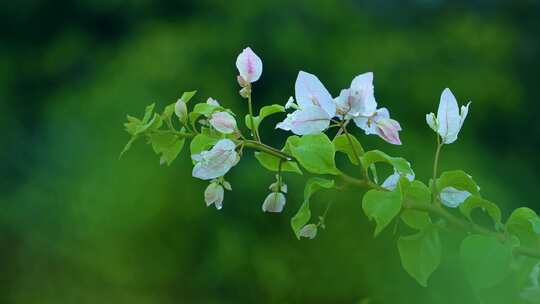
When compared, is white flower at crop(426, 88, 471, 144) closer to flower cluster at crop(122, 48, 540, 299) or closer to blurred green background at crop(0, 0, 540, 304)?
flower cluster at crop(122, 48, 540, 299)

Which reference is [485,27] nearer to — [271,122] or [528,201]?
[528,201]

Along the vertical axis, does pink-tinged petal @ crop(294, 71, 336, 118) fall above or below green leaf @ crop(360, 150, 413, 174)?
above

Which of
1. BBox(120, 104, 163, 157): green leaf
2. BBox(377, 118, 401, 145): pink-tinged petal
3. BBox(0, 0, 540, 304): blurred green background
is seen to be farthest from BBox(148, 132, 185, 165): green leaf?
BBox(0, 0, 540, 304): blurred green background

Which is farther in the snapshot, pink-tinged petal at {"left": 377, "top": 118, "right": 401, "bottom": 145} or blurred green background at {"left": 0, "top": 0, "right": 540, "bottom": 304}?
blurred green background at {"left": 0, "top": 0, "right": 540, "bottom": 304}

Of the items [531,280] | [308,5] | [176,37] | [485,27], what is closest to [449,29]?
[485,27]

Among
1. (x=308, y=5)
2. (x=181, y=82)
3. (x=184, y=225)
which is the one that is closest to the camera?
(x=184, y=225)

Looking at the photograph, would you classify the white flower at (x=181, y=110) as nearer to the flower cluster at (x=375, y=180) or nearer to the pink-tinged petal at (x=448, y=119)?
the flower cluster at (x=375, y=180)

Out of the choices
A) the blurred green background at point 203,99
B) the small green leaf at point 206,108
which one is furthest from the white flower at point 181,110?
the blurred green background at point 203,99

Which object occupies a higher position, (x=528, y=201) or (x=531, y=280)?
(x=531, y=280)

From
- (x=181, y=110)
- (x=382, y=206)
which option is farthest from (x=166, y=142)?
(x=382, y=206)
